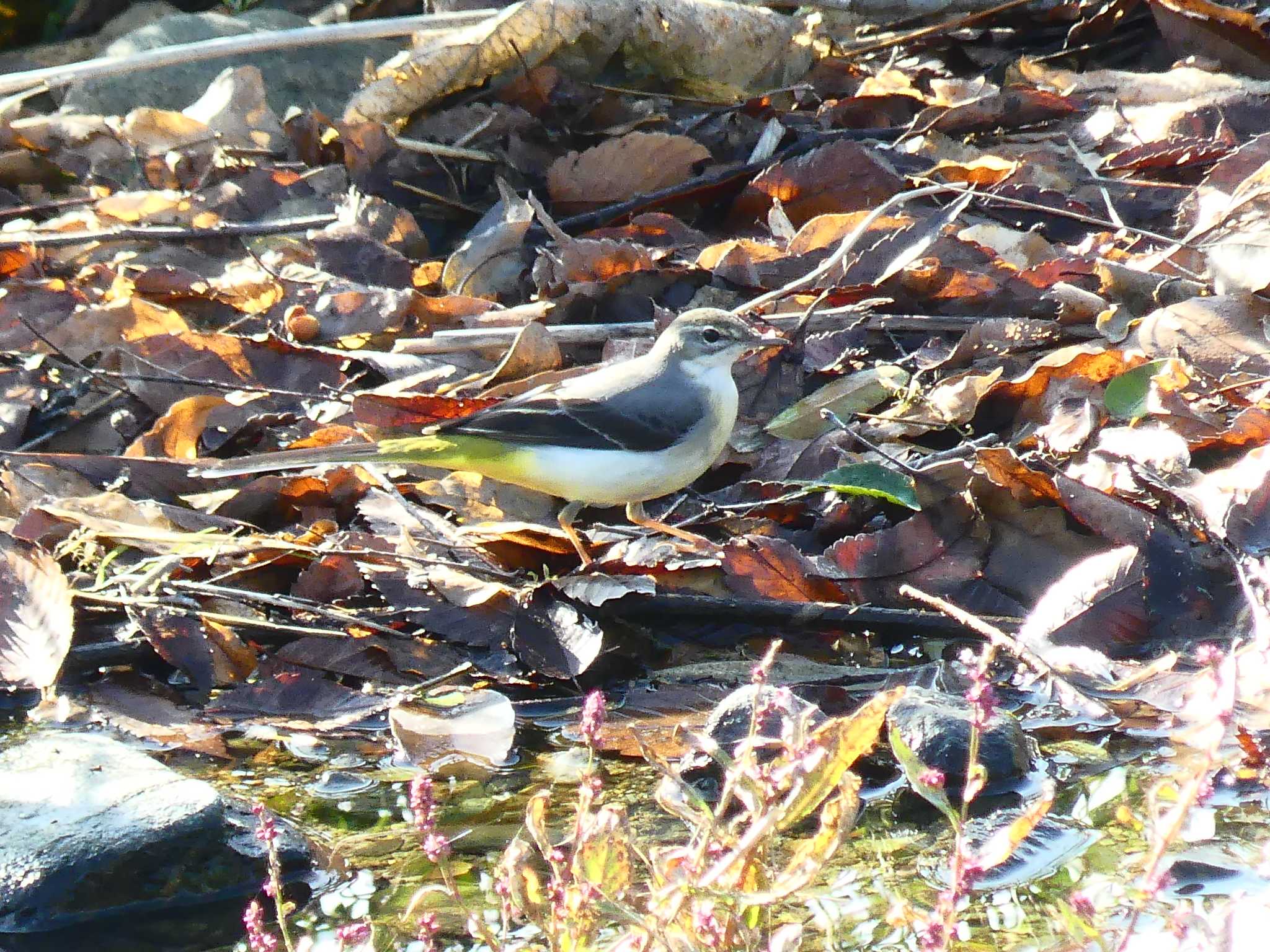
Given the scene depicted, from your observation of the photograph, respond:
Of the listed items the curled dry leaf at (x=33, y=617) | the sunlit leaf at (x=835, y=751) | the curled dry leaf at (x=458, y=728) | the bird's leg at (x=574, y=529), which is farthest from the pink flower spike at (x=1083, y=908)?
the curled dry leaf at (x=33, y=617)

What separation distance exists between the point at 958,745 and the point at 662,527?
1.59 metres

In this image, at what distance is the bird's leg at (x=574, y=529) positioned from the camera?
4.67 meters

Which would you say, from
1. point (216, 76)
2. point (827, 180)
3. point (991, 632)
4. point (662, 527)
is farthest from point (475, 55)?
point (991, 632)

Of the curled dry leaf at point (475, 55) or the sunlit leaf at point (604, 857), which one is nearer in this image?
the sunlit leaf at point (604, 857)

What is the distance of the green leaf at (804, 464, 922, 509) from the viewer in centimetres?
459

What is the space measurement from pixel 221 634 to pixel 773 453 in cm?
198

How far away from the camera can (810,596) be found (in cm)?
449

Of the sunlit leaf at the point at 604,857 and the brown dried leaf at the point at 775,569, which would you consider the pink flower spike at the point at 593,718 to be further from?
the brown dried leaf at the point at 775,569

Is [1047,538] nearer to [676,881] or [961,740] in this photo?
[961,740]

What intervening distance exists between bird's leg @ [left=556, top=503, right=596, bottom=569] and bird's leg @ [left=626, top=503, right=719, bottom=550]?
190 millimetres

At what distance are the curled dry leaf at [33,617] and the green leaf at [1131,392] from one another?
3226mm

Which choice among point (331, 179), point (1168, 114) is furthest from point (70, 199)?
point (1168, 114)

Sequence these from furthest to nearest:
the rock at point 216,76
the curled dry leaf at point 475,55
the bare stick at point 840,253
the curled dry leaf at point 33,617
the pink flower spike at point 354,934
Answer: the rock at point 216,76 < the curled dry leaf at point 475,55 < the bare stick at point 840,253 < the curled dry leaf at point 33,617 < the pink flower spike at point 354,934

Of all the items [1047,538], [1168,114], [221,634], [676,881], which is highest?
[676,881]
